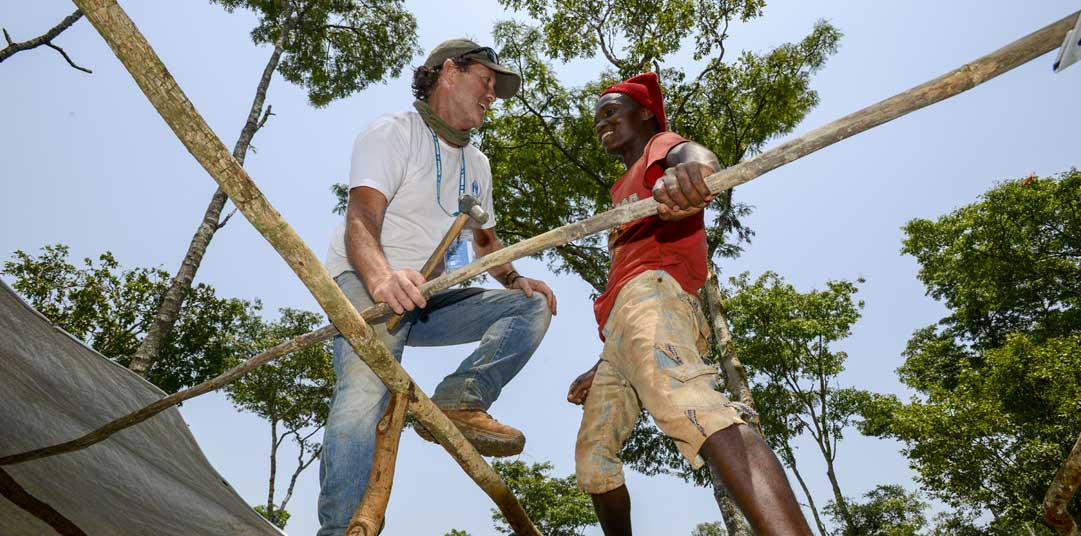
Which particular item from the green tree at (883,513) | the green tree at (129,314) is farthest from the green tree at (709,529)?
the green tree at (129,314)

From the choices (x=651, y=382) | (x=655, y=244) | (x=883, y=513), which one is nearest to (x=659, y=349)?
(x=651, y=382)

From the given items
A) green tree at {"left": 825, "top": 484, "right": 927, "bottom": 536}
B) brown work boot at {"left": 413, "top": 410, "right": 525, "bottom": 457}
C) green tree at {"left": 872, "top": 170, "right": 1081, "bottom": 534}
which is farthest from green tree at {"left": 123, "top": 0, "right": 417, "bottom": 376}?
green tree at {"left": 825, "top": 484, "right": 927, "bottom": 536}

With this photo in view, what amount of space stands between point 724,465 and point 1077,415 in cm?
1712

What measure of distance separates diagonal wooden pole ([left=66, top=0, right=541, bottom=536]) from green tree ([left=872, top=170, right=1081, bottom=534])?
16516 mm

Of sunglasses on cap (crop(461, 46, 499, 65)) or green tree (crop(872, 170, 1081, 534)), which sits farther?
green tree (crop(872, 170, 1081, 534))

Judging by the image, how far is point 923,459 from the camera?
15297 millimetres

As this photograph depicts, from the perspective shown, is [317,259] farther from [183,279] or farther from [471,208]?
[183,279]

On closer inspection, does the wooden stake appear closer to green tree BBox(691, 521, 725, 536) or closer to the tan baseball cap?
the tan baseball cap

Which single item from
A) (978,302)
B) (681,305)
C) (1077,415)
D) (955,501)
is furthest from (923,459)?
(681,305)

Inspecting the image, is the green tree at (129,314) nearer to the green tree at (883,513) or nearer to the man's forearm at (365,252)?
the man's forearm at (365,252)

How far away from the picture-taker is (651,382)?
201 centimetres

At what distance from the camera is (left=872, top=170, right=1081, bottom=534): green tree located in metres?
14.4

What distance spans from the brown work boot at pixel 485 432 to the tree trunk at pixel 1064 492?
247 cm

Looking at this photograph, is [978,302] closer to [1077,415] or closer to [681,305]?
[1077,415]
